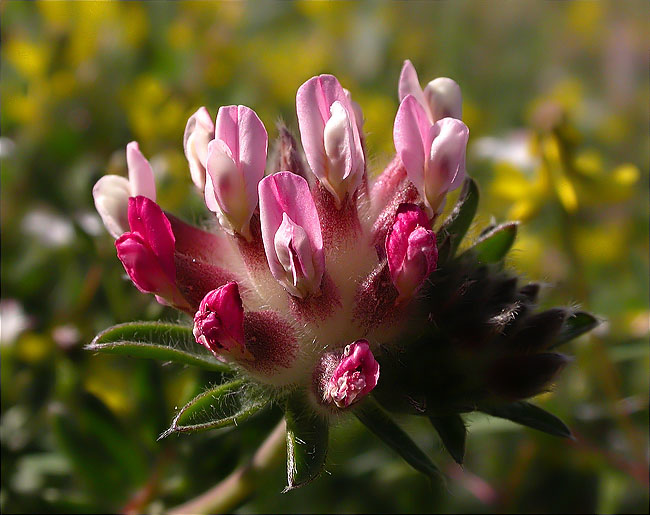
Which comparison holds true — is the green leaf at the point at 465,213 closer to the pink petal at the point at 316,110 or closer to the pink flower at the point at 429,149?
the pink flower at the point at 429,149

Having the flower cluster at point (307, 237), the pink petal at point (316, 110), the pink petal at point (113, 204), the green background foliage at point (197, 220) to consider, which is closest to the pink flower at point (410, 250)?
the flower cluster at point (307, 237)

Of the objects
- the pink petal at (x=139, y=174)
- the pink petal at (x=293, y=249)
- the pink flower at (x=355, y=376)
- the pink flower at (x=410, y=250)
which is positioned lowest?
the pink flower at (x=355, y=376)

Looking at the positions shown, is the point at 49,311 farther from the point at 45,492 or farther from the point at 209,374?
the point at 209,374

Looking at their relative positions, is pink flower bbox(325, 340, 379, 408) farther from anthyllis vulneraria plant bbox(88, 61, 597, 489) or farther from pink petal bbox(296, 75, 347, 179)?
pink petal bbox(296, 75, 347, 179)

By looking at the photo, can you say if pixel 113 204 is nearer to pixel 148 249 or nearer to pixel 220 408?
pixel 148 249

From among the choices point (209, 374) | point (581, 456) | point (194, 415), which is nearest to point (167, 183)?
point (209, 374)

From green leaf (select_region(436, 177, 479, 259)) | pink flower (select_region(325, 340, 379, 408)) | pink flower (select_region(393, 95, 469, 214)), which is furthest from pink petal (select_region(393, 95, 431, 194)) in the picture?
pink flower (select_region(325, 340, 379, 408))

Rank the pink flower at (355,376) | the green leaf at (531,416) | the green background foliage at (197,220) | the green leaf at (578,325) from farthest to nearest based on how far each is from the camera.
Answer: the green background foliage at (197,220) < the green leaf at (578,325) < the green leaf at (531,416) < the pink flower at (355,376)
